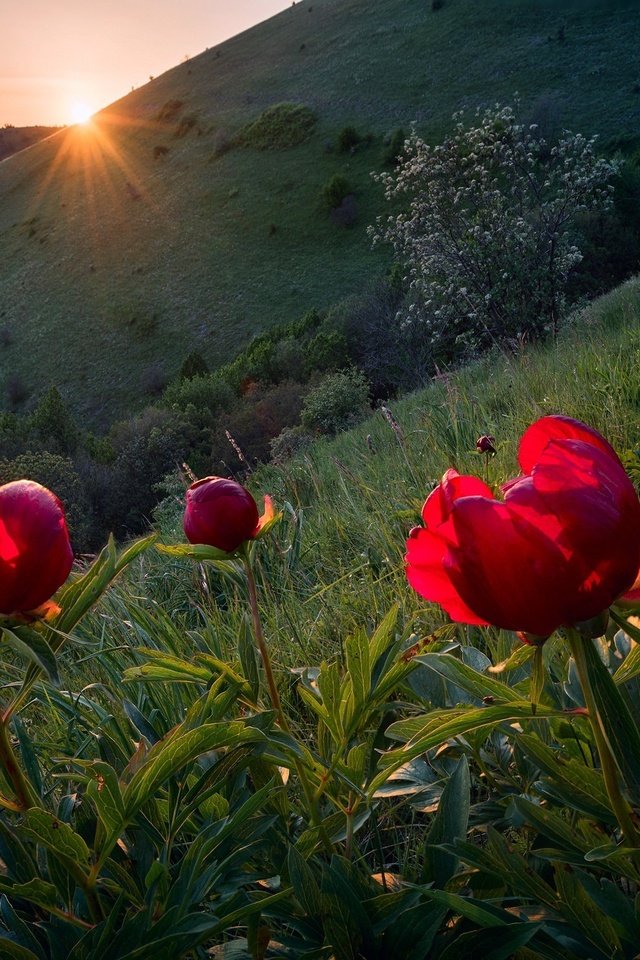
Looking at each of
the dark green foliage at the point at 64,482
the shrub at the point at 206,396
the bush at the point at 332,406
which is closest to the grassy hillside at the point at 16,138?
the shrub at the point at 206,396

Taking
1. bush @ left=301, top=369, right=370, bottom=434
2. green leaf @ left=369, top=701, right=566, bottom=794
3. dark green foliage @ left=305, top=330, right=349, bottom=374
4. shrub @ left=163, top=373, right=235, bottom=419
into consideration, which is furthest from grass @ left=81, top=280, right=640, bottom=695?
shrub @ left=163, top=373, right=235, bottom=419

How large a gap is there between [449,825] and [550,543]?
37cm

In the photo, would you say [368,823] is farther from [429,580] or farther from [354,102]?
[354,102]

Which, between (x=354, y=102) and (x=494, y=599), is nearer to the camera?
(x=494, y=599)

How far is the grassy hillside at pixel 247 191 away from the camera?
27.5m

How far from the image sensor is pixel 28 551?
0.64 metres

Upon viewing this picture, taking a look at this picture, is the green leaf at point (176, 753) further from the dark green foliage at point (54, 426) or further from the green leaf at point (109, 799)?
the dark green foliage at point (54, 426)

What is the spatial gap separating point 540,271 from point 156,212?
27962 millimetres

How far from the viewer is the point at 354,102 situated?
34.4m

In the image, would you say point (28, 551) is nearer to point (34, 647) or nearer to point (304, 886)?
point (34, 647)

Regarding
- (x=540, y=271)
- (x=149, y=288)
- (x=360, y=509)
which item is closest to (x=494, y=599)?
(x=360, y=509)

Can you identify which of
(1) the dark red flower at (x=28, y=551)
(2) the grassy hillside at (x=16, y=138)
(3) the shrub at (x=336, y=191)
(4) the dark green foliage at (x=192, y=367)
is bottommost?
(4) the dark green foliage at (x=192, y=367)

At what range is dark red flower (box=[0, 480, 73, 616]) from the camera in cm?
64

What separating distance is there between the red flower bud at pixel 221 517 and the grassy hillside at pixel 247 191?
83.9 feet
